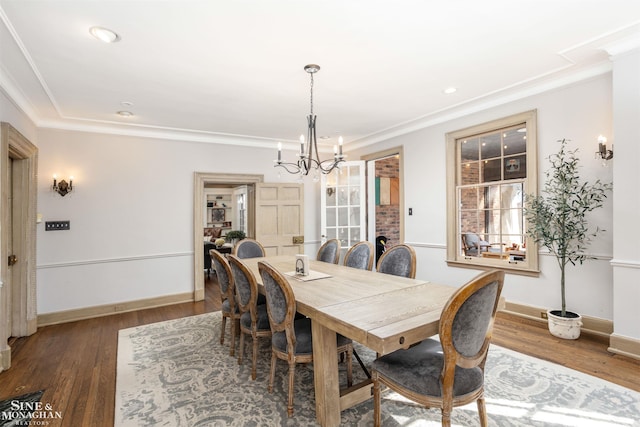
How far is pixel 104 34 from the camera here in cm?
225

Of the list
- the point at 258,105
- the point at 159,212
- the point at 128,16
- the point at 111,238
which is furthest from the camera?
the point at 159,212

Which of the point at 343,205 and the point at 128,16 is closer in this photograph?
the point at 128,16

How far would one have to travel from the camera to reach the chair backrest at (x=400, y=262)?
117 inches

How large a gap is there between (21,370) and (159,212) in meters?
2.44

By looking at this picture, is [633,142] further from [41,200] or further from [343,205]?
[41,200]

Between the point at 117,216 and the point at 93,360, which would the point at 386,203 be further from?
the point at 93,360

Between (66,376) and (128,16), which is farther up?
(128,16)

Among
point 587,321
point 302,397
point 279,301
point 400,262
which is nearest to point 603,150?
point 587,321

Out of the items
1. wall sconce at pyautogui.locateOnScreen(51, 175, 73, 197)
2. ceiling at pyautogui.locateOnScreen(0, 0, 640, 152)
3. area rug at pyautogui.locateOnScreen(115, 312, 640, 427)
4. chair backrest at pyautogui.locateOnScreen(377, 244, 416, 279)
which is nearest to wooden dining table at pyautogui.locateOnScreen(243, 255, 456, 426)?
area rug at pyautogui.locateOnScreen(115, 312, 640, 427)

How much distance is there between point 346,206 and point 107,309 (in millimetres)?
3917

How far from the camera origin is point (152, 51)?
2520 mm

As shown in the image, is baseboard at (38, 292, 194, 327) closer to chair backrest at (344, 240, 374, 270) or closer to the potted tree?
chair backrest at (344, 240, 374, 270)

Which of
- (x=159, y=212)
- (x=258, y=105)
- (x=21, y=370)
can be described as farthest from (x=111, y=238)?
(x=258, y=105)

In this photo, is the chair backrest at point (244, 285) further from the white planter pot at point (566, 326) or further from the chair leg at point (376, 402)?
the white planter pot at point (566, 326)
